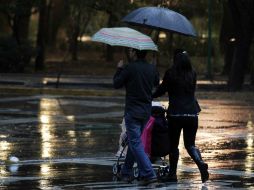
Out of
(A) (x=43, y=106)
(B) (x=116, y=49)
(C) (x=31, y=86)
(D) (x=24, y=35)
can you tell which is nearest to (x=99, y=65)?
(D) (x=24, y=35)

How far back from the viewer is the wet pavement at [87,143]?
35.3 ft

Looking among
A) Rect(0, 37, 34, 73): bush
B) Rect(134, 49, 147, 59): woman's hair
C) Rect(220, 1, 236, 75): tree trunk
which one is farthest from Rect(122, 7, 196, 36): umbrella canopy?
Rect(220, 1, 236, 75): tree trunk

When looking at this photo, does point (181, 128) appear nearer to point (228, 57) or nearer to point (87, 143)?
point (87, 143)

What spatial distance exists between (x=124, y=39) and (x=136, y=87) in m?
0.66

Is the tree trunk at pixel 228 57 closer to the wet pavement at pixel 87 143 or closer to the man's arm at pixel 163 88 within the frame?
the wet pavement at pixel 87 143

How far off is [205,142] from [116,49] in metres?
40.1

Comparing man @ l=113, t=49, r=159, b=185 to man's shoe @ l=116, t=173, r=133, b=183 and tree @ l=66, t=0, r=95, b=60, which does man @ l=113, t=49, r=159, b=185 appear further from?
tree @ l=66, t=0, r=95, b=60

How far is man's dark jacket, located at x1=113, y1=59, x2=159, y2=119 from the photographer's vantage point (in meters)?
10.3

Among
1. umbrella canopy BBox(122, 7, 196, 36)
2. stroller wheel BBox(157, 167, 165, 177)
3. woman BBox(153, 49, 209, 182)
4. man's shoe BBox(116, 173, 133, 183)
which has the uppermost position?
umbrella canopy BBox(122, 7, 196, 36)

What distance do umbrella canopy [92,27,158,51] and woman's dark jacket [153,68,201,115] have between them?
18.3 inches

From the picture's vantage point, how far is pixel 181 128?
10.7 metres

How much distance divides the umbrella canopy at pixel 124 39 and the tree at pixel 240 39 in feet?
61.0

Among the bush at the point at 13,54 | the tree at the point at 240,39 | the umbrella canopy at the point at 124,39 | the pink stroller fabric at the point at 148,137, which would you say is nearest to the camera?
the umbrella canopy at the point at 124,39

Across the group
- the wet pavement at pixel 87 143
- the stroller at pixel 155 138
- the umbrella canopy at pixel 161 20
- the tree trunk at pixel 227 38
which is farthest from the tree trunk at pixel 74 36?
the stroller at pixel 155 138
